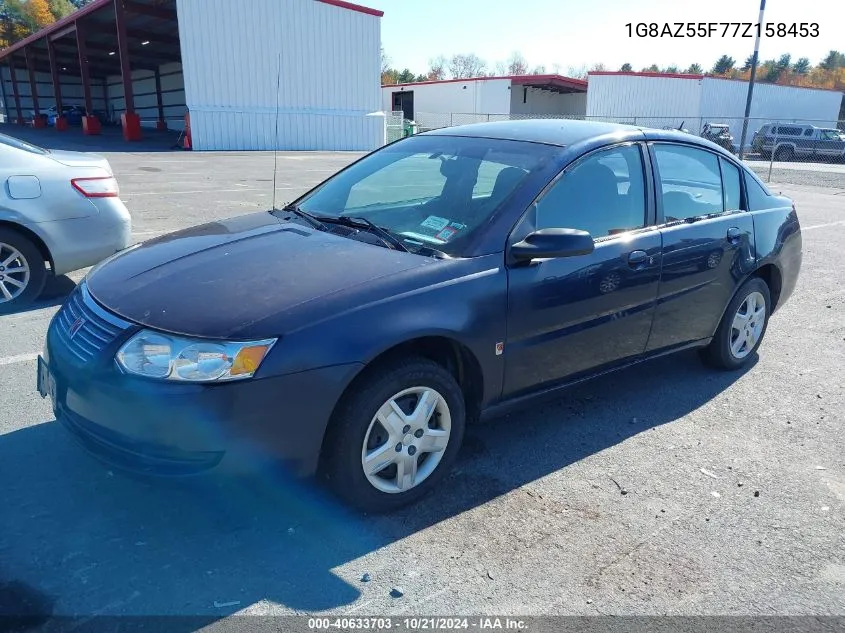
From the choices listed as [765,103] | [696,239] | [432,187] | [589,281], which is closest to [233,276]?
[432,187]

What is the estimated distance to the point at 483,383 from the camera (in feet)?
10.3

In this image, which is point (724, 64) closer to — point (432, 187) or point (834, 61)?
point (834, 61)

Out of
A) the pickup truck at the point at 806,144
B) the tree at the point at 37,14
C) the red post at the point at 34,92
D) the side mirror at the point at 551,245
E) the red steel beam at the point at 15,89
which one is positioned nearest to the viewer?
the side mirror at the point at 551,245

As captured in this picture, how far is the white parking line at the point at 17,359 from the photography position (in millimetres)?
4304

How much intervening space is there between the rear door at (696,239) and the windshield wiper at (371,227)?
5.38 feet

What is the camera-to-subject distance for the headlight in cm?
241

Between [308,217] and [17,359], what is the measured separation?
2304 millimetres

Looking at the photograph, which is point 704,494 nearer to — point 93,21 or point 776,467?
point 776,467

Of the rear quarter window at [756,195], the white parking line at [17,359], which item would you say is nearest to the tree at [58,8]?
the white parking line at [17,359]

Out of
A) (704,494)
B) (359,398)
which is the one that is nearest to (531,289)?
(359,398)

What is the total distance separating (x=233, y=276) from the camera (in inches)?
113

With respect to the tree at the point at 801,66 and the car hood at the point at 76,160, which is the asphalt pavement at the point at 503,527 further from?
the tree at the point at 801,66

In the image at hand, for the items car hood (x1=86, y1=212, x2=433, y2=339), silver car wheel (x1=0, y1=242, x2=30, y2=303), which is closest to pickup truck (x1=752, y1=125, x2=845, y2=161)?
silver car wheel (x1=0, y1=242, x2=30, y2=303)

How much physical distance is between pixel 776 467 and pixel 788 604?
1.13 metres
